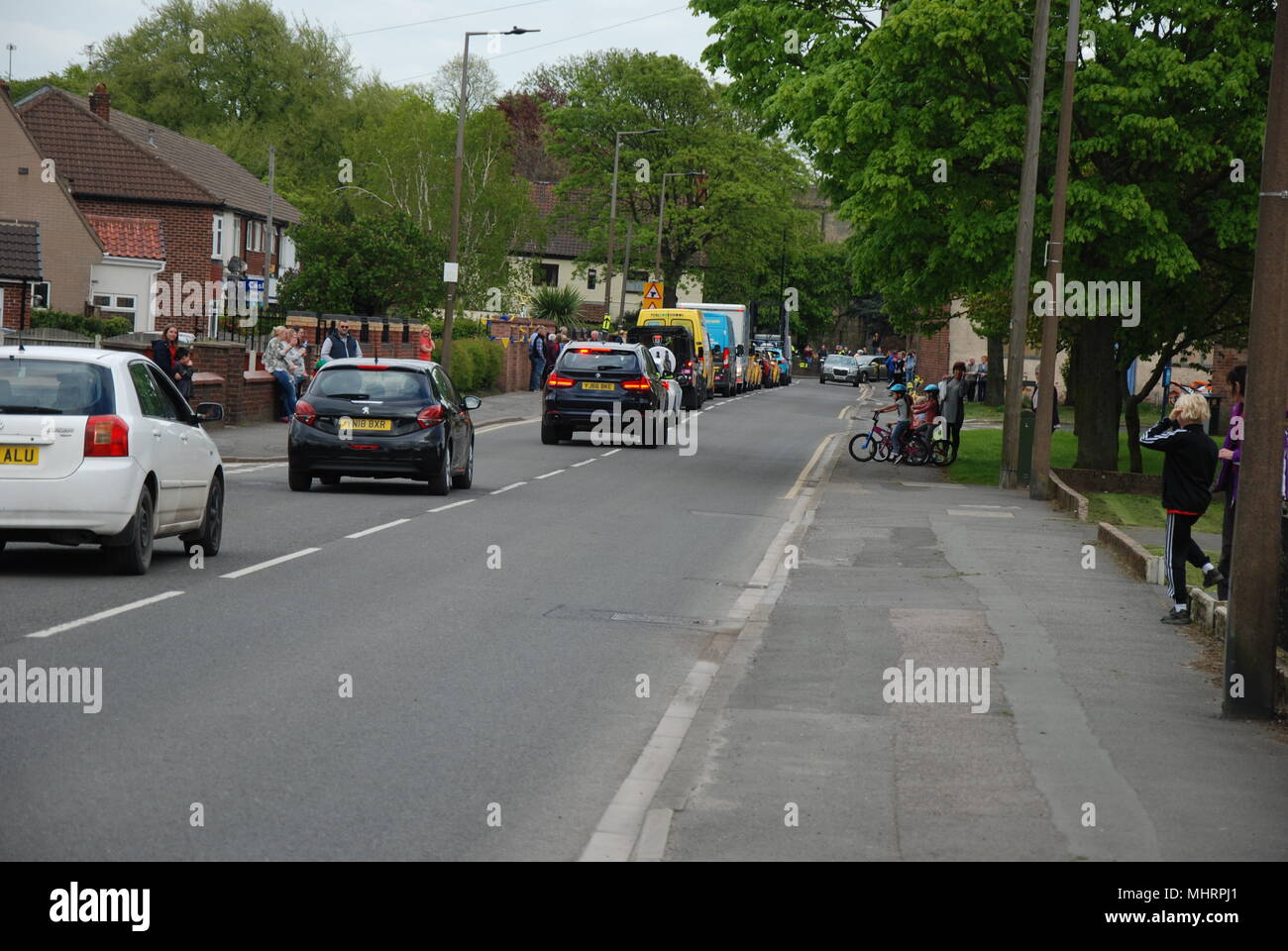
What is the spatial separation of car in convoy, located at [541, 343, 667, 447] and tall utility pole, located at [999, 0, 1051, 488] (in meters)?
Answer: 7.81

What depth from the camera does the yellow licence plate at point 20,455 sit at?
12.3m

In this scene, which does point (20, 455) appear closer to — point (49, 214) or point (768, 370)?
point (49, 214)

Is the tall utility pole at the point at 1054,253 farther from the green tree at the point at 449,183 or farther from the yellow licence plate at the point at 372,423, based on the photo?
the green tree at the point at 449,183

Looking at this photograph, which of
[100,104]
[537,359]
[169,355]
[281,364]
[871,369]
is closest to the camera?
[169,355]

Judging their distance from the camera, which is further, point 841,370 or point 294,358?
point 841,370

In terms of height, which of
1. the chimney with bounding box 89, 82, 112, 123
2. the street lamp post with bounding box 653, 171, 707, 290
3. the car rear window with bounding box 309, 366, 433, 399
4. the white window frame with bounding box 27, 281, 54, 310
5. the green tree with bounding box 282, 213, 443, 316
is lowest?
the car rear window with bounding box 309, 366, 433, 399

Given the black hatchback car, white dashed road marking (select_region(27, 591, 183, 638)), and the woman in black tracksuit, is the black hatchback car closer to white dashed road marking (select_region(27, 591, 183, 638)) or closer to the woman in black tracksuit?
white dashed road marking (select_region(27, 591, 183, 638))

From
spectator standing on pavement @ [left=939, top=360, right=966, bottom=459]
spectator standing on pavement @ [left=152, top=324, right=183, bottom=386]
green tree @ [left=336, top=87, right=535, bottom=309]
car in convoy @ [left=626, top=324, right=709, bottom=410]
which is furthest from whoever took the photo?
green tree @ [left=336, top=87, right=535, bottom=309]

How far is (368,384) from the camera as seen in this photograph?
2062 cm

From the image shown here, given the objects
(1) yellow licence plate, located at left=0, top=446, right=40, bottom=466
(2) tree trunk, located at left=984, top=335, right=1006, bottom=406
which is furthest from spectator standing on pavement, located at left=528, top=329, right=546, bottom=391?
(1) yellow licence plate, located at left=0, top=446, right=40, bottom=466

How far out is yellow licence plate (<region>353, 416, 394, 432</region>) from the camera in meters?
20.3

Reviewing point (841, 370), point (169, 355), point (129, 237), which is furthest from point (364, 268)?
point (841, 370)

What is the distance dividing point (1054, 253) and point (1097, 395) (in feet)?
19.1
